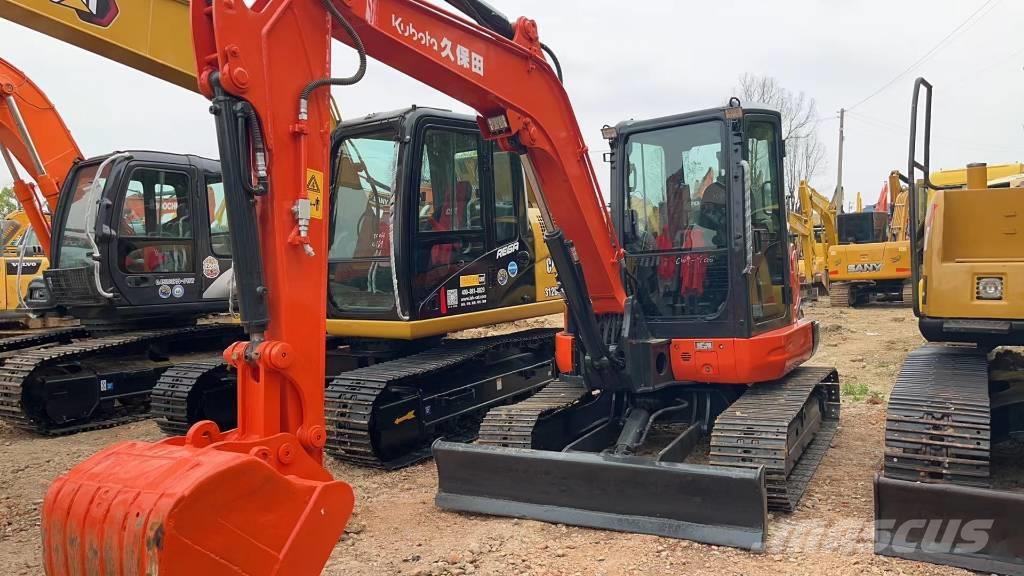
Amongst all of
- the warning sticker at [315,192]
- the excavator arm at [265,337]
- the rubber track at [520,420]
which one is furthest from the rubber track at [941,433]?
the warning sticker at [315,192]

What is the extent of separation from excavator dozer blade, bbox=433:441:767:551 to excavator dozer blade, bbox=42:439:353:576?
184cm

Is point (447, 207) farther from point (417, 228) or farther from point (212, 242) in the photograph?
point (212, 242)

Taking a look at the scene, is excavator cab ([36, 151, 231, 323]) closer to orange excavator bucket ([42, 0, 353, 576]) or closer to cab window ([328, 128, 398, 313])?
cab window ([328, 128, 398, 313])

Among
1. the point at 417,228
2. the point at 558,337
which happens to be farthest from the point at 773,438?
the point at 417,228

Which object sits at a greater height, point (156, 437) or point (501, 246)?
point (501, 246)

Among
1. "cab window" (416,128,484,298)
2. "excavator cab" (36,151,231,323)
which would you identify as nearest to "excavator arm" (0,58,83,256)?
"excavator cab" (36,151,231,323)

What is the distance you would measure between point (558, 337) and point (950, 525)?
8.79 feet

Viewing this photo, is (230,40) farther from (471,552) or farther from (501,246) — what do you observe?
(501,246)

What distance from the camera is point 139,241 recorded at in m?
7.74

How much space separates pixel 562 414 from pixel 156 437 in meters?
4.05

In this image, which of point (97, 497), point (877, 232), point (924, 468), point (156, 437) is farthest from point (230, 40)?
point (877, 232)

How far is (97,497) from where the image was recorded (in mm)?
2609

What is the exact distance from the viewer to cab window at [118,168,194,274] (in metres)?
7.66

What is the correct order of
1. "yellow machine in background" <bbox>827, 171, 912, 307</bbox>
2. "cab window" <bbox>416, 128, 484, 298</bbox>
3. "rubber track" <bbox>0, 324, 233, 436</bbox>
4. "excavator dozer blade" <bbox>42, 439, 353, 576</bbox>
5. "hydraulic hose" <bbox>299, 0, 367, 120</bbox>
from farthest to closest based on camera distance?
"yellow machine in background" <bbox>827, 171, 912, 307</bbox> < "rubber track" <bbox>0, 324, 233, 436</bbox> < "cab window" <bbox>416, 128, 484, 298</bbox> < "hydraulic hose" <bbox>299, 0, 367, 120</bbox> < "excavator dozer blade" <bbox>42, 439, 353, 576</bbox>
